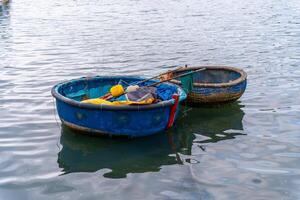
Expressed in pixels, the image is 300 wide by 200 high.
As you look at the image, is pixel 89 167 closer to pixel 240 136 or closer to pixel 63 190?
pixel 63 190

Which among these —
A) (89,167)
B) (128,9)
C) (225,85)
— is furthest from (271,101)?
(128,9)

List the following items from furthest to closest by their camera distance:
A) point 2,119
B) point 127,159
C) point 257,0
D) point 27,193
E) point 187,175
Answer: point 257,0, point 2,119, point 127,159, point 187,175, point 27,193

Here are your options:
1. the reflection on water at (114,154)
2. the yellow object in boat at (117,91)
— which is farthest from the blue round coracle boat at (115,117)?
the yellow object in boat at (117,91)

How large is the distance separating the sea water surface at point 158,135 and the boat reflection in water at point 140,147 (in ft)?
0.06

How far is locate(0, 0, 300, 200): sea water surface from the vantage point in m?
7.28

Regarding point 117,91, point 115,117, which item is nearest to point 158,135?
point 115,117

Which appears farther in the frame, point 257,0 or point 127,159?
point 257,0

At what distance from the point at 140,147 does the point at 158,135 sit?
25.8 inches

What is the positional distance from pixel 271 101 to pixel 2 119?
6441mm

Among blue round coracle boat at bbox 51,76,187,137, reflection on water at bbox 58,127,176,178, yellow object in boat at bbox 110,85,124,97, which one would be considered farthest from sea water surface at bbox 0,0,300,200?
yellow object in boat at bbox 110,85,124,97

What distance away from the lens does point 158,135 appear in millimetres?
9172

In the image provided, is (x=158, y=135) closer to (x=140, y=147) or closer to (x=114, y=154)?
(x=140, y=147)

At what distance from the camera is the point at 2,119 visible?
1011cm

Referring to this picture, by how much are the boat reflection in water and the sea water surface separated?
19 mm
